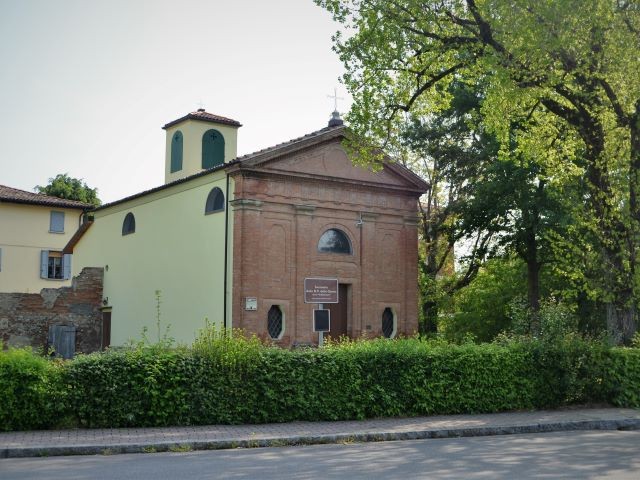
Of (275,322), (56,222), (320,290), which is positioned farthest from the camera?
(56,222)

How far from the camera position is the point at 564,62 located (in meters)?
19.1

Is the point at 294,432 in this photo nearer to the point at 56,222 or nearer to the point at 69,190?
Result: the point at 56,222

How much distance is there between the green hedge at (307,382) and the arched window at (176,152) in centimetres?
2191

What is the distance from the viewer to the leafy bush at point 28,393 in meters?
13.1

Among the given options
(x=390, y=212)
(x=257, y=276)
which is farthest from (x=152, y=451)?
(x=390, y=212)

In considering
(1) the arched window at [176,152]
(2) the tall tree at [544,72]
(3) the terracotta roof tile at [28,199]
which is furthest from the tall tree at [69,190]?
(2) the tall tree at [544,72]

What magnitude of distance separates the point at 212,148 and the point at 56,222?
15928 mm

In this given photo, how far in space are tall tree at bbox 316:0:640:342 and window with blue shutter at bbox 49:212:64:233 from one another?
1223 inches

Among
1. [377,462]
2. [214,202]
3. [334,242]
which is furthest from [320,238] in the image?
[377,462]

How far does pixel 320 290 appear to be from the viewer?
2047cm

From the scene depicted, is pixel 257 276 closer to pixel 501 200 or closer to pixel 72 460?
pixel 501 200

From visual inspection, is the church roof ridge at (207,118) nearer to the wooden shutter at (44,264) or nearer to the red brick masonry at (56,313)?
the red brick masonry at (56,313)

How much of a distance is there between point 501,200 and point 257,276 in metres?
10.6

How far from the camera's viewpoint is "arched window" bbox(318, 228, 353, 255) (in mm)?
30302
